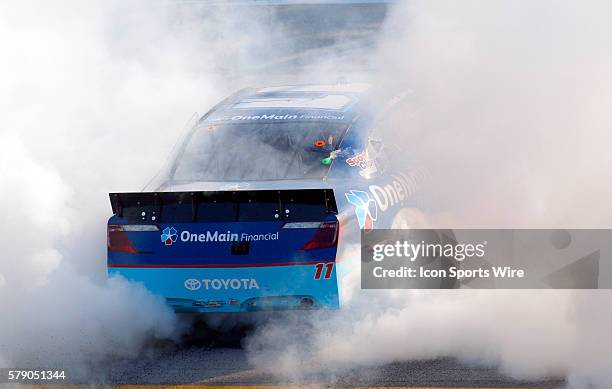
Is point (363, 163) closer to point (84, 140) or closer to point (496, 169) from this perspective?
point (496, 169)

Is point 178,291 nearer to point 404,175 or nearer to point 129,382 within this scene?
point 129,382

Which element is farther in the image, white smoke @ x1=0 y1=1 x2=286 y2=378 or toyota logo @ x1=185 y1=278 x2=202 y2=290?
white smoke @ x1=0 y1=1 x2=286 y2=378

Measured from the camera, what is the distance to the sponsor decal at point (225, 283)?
747cm

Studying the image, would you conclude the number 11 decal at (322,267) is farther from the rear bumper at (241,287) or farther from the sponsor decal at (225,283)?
the sponsor decal at (225,283)

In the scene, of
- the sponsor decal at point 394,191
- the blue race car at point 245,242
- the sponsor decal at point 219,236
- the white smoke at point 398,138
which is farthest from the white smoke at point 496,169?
the sponsor decal at point 219,236

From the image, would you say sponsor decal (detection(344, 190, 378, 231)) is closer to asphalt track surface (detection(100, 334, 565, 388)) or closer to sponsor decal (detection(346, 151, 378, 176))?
sponsor decal (detection(346, 151, 378, 176))

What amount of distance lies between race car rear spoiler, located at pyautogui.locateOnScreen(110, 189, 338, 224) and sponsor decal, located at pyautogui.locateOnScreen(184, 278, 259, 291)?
381 mm

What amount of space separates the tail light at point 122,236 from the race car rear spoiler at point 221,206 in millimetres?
46

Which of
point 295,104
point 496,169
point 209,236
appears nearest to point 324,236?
point 209,236

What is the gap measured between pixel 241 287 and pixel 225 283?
105 millimetres

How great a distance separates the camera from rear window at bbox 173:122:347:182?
28.0 feet

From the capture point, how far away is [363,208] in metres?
7.88

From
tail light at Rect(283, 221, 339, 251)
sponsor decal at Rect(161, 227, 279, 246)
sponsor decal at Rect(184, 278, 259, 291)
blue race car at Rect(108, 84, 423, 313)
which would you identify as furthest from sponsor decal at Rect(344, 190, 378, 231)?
sponsor decal at Rect(184, 278, 259, 291)

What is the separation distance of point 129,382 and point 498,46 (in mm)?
4189
